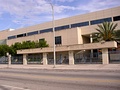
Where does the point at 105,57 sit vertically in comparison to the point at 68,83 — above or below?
above

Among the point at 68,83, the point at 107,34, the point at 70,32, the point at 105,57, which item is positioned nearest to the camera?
the point at 68,83

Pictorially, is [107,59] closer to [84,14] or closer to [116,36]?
[116,36]

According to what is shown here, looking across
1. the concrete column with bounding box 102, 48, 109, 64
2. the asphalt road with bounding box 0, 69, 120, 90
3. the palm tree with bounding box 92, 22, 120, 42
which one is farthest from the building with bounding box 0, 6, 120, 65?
the asphalt road with bounding box 0, 69, 120, 90

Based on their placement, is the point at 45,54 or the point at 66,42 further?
the point at 66,42

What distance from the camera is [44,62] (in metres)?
41.5

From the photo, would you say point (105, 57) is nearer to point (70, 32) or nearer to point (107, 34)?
point (107, 34)

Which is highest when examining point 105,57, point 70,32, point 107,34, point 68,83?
point 70,32

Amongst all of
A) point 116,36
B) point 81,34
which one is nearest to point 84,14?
point 81,34

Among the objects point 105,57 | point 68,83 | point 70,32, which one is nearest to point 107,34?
point 105,57

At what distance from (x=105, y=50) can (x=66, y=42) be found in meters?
22.1

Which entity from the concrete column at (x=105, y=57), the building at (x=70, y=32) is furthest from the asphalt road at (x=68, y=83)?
the building at (x=70, y=32)

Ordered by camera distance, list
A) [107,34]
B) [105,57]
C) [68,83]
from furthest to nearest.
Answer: [107,34]
[105,57]
[68,83]

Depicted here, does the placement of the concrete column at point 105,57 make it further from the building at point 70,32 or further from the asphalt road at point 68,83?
the asphalt road at point 68,83

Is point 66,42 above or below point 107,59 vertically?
above
